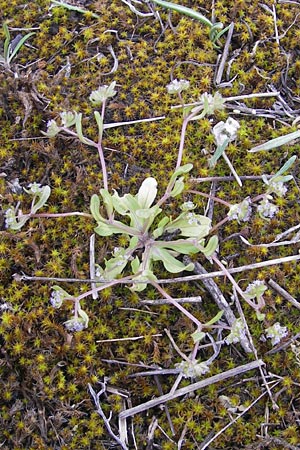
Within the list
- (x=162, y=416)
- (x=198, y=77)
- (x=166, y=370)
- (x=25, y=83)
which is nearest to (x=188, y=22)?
(x=198, y=77)

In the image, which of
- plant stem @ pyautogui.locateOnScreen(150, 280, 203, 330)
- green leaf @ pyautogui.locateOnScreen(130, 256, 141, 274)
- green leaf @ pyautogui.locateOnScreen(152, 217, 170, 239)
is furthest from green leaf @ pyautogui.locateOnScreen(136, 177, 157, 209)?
plant stem @ pyautogui.locateOnScreen(150, 280, 203, 330)

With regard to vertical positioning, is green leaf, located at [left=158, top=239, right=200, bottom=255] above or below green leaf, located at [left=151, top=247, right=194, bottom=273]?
above

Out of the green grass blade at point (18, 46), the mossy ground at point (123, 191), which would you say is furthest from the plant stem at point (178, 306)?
the green grass blade at point (18, 46)

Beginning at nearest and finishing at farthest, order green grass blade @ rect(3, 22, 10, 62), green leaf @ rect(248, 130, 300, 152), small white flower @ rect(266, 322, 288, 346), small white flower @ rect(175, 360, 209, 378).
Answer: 1. small white flower @ rect(175, 360, 209, 378)
2. small white flower @ rect(266, 322, 288, 346)
3. green leaf @ rect(248, 130, 300, 152)
4. green grass blade @ rect(3, 22, 10, 62)

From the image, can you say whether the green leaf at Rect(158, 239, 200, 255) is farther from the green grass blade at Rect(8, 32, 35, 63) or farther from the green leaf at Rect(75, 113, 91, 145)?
the green grass blade at Rect(8, 32, 35, 63)

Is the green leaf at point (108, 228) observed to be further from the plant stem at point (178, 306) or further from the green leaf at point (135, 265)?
the plant stem at point (178, 306)
